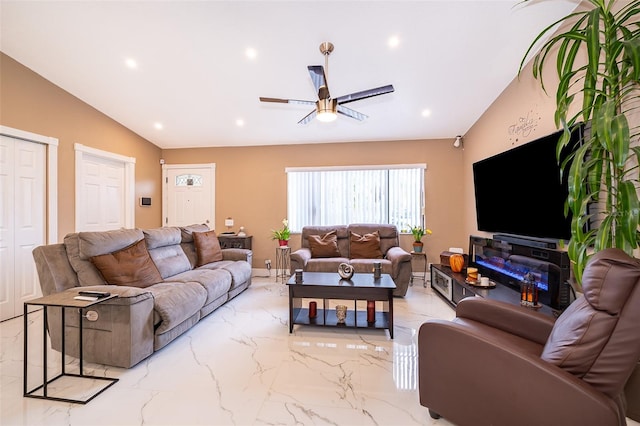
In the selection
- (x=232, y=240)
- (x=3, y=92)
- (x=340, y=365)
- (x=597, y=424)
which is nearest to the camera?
(x=597, y=424)

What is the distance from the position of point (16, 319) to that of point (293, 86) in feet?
13.8

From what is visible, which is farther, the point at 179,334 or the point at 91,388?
the point at 179,334

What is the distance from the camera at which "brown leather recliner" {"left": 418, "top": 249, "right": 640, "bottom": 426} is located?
3.43 ft

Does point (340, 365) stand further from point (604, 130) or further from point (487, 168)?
point (487, 168)

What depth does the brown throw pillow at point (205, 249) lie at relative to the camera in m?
3.84

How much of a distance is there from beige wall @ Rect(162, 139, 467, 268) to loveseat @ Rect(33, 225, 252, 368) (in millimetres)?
2003

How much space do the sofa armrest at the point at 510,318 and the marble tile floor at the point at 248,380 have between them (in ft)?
2.13

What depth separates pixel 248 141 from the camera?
518cm

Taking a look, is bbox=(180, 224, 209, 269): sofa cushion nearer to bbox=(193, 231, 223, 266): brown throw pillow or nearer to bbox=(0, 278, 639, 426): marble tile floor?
→ bbox=(193, 231, 223, 266): brown throw pillow

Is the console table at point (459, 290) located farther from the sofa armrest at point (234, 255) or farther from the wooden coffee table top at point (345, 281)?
the sofa armrest at point (234, 255)

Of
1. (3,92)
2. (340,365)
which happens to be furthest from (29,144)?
(340,365)

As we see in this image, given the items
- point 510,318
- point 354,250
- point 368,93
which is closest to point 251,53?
point 368,93

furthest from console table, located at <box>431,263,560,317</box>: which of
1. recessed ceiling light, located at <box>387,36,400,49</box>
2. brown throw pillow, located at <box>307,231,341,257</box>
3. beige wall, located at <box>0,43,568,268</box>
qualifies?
recessed ceiling light, located at <box>387,36,400,49</box>

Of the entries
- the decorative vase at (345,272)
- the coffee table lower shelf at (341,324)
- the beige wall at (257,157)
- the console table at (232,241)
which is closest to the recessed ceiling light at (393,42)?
the beige wall at (257,157)
